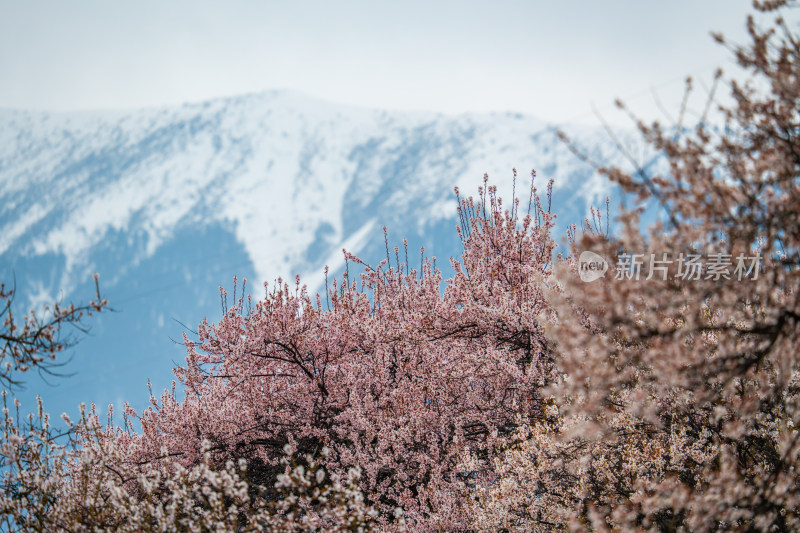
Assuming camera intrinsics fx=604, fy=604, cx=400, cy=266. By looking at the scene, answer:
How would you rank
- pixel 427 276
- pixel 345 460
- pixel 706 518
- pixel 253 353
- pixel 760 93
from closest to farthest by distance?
1. pixel 706 518
2. pixel 760 93
3. pixel 345 460
4. pixel 253 353
5. pixel 427 276

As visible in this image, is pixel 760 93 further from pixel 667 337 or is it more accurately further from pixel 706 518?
pixel 706 518

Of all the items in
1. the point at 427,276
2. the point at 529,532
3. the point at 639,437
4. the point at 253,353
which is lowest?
the point at 529,532

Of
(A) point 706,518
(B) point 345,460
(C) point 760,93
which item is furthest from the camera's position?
(B) point 345,460

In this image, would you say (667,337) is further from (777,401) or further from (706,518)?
(777,401)

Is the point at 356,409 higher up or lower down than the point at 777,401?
higher up

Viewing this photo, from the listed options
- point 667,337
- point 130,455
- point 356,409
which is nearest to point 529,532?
point 356,409

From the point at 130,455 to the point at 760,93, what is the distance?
32.4 feet

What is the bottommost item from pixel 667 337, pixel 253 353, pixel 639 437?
pixel 639 437

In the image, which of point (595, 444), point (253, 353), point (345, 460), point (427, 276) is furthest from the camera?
point (427, 276)

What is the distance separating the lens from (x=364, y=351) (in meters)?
10.1

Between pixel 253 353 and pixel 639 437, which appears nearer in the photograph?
pixel 639 437

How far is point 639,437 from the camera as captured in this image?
6.65 metres

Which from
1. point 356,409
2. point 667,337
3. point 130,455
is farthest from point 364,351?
point 667,337

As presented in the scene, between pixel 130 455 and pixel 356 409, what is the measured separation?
13.2ft
